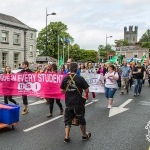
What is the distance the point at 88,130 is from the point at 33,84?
3.87m

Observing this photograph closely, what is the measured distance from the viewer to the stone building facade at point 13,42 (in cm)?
4125

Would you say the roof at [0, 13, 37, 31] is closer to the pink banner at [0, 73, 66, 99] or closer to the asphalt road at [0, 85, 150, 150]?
the pink banner at [0, 73, 66, 99]

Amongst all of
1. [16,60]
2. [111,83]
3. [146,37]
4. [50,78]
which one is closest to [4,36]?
[16,60]

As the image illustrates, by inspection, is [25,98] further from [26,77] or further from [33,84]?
[26,77]

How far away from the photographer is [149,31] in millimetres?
133125

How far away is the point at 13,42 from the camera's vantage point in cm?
4334

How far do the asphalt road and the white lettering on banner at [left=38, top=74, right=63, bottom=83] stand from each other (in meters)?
1.21

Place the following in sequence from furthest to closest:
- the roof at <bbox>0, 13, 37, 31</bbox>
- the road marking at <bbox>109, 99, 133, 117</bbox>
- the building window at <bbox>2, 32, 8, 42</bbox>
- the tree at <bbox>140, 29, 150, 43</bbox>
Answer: the tree at <bbox>140, 29, 150, 43</bbox> → the building window at <bbox>2, 32, 8, 42</bbox> → the roof at <bbox>0, 13, 37, 31</bbox> → the road marking at <bbox>109, 99, 133, 117</bbox>

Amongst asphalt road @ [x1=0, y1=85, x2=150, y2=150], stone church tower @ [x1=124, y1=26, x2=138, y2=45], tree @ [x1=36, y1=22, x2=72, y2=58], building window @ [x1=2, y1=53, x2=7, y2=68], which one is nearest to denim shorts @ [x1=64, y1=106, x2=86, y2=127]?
asphalt road @ [x1=0, y1=85, x2=150, y2=150]

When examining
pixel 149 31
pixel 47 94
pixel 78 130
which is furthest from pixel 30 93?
pixel 149 31

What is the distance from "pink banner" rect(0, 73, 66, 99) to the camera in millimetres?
9477

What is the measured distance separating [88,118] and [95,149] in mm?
2844

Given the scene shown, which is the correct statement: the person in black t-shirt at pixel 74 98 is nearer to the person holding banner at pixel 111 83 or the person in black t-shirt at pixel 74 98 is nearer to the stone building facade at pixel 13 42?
the person holding banner at pixel 111 83

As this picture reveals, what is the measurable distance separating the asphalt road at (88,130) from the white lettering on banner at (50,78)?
1206 mm
